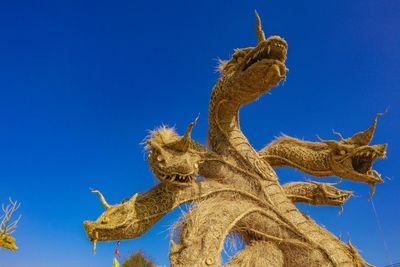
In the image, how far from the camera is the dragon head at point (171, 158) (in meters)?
4.06

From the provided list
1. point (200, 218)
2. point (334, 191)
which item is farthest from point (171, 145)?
point (334, 191)

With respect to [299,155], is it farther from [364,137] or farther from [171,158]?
[171,158]

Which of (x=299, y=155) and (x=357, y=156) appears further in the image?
(x=299, y=155)

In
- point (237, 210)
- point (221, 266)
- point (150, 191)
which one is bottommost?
point (221, 266)

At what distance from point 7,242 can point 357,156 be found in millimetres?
4503

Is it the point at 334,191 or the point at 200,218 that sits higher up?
the point at 334,191

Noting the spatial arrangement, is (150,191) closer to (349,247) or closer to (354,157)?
(349,247)

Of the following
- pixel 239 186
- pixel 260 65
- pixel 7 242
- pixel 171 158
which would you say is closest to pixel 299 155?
pixel 239 186

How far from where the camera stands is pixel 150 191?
4.31 metres

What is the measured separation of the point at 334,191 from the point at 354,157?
2.60 ft

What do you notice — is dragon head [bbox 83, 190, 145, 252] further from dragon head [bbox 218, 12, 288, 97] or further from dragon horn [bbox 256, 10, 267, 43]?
dragon horn [bbox 256, 10, 267, 43]

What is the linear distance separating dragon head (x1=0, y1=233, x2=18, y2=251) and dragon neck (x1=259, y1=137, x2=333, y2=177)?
10.9ft

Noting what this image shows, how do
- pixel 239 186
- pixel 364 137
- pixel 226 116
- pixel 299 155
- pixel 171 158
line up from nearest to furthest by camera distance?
pixel 171 158 → pixel 239 186 → pixel 364 137 → pixel 226 116 → pixel 299 155

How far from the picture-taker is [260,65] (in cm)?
421
